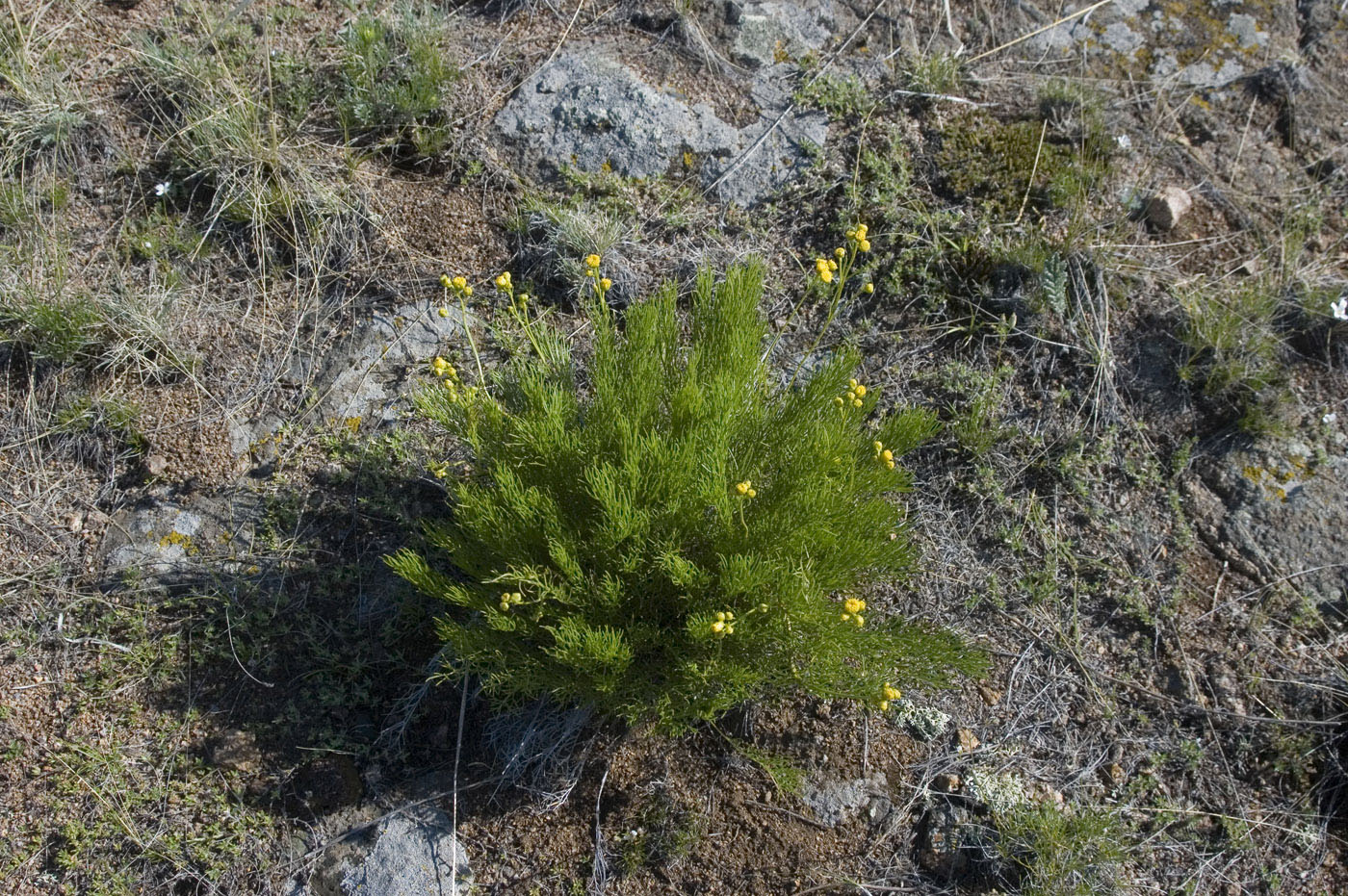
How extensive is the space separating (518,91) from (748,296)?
6.61ft

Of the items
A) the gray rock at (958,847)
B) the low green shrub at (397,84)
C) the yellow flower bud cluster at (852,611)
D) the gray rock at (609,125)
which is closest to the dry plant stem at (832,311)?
the yellow flower bud cluster at (852,611)

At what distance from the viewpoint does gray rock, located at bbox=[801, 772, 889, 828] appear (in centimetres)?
290

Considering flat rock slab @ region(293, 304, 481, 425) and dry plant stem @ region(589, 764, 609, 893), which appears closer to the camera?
dry plant stem @ region(589, 764, 609, 893)

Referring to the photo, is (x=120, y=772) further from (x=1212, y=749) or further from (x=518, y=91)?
(x=1212, y=749)

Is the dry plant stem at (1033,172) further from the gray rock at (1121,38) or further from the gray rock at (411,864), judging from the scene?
the gray rock at (411,864)

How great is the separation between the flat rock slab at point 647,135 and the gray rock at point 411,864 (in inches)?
102

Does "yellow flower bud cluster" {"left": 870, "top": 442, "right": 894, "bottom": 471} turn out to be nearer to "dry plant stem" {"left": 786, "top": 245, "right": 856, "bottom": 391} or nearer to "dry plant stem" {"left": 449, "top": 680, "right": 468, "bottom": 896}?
"dry plant stem" {"left": 786, "top": 245, "right": 856, "bottom": 391}

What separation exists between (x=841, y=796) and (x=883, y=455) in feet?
3.62

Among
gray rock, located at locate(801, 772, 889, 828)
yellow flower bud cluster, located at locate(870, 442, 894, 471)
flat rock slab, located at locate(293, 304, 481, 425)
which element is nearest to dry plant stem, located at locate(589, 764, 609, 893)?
gray rock, located at locate(801, 772, 889, 828)

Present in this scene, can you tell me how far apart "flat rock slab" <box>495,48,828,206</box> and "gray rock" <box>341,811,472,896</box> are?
2.58 meters

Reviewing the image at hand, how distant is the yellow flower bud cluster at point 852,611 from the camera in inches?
→ 93.4

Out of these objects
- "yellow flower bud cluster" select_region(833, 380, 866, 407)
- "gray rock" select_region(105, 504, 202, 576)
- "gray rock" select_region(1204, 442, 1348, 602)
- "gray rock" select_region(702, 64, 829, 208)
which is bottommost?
"gray rock" select_region(105, 504, 202, 576)

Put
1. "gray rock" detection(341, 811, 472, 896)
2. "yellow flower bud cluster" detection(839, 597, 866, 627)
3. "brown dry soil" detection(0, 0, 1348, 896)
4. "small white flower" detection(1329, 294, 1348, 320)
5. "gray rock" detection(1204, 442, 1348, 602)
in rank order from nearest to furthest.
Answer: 1. "yellow flower bud cluster" detection(839, 597, 866, 627)
2. "gray rock" detection(341, 811, 472, 896)
3. "brown dry soil" detection(0, 0, 1348, 896)
4. "gray rock" detection(1204, 442, 1348, 602)
5. "small white flower" detection(1329, 294, 1348, 320)

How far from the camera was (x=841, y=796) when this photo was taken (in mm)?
2922
